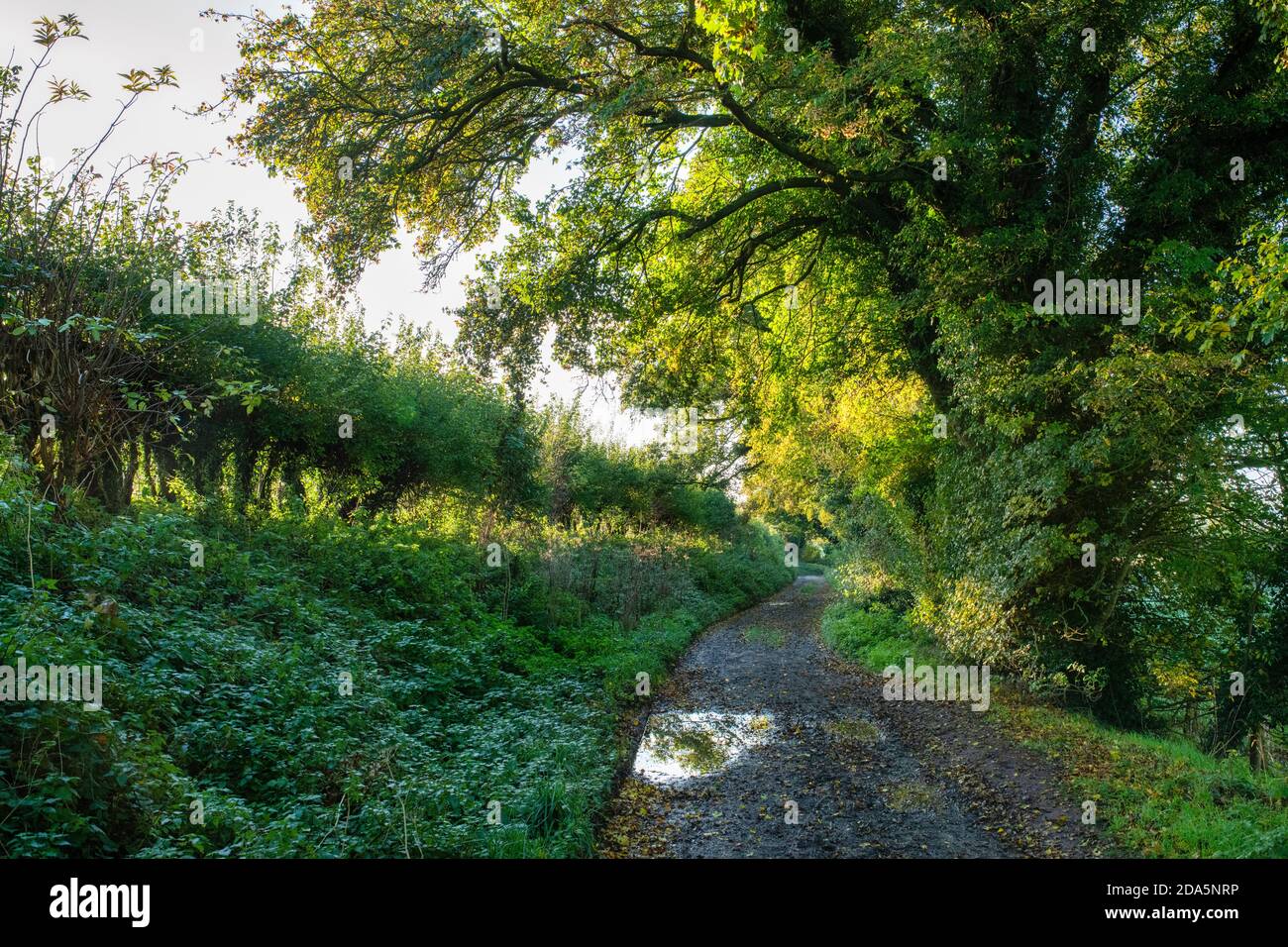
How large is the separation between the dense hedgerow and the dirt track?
2.42ft

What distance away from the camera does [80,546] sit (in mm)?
6645

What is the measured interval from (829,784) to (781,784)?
539mm

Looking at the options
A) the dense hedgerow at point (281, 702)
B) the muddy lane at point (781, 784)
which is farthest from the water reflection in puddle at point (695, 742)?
the dense hedgerow at point (281, 702)

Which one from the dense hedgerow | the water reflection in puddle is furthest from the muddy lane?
the dense hedgerow

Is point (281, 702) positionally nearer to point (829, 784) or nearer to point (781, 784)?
point (781, 784)

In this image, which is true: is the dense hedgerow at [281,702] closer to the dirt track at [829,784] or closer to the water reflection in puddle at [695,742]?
the water reflection in puddle at [695,742]

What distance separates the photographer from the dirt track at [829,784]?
6.41m

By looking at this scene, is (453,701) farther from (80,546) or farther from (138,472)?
(138,472)

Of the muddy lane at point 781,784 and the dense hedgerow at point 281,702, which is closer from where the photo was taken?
the dense hedgerow at point 281,702

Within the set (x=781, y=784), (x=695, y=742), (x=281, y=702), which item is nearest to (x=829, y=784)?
(x=781, y=784)

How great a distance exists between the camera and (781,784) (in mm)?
7988

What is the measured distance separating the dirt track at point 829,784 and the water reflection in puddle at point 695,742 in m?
0.03

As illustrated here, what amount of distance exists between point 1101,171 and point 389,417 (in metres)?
12.6

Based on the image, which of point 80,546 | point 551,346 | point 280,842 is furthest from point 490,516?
point 280,842
